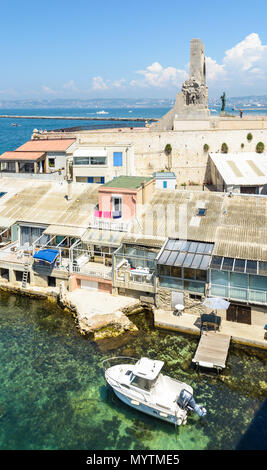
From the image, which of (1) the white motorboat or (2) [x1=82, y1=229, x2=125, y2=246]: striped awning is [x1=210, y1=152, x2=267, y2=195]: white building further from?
(1) the white motorboat

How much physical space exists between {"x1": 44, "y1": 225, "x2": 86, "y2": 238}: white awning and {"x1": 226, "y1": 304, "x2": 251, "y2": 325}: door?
1487cm

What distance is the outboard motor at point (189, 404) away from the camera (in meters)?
19.5

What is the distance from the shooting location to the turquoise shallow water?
18828 millimetres

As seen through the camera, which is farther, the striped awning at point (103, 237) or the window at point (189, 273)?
the striped awning at point (103, 237)

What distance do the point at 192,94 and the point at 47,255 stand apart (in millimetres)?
44463

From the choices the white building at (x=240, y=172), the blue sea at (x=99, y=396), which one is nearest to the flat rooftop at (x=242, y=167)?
the white building at (x=240, y=172)

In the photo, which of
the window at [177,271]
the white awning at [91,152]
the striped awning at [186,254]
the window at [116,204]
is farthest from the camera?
the white awning at [91,152]

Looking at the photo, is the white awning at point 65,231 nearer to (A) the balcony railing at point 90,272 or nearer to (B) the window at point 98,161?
(A) the balcony railing at point 90,272

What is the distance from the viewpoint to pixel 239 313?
1086 inches

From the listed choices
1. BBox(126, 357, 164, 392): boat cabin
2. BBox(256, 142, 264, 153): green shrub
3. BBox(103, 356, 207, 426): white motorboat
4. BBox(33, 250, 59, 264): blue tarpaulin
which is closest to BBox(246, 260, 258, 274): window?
BBox(103, 356, 207, 426): white motorboat

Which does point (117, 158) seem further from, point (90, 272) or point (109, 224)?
point (90, 272)

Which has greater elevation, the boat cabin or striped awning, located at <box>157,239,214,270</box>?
striped awning, located at <box>157,239,214,270</box>

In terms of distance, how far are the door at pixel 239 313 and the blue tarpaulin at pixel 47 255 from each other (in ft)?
51.4
